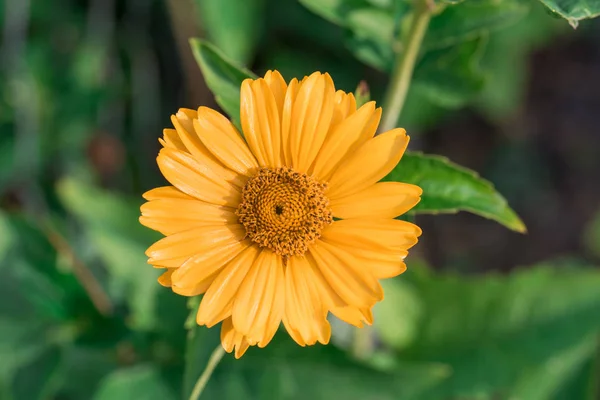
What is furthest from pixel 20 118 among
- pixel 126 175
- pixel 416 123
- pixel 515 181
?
pixel 515 181

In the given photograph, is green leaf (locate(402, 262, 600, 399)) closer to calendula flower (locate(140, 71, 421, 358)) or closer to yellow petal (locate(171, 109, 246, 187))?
calendula flower (locate(140, 71, 421, 358))

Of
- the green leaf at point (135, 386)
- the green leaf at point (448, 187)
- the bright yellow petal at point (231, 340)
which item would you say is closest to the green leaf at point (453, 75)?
the green leaf at point (448, 187)

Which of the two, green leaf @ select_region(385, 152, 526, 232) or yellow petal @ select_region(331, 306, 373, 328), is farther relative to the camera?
green leaf @ select_region(385, 152, 526, 232)

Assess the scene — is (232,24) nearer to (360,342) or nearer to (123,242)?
(123,242)

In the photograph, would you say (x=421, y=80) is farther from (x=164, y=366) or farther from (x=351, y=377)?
(x=164, y=366)

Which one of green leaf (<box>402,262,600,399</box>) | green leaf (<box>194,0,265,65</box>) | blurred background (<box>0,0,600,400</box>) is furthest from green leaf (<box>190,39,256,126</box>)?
green leaf (<box>194,0,265,65</box>)

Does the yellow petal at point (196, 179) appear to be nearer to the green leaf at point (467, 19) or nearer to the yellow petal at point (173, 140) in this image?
the yellow petal at point (173, 140)
